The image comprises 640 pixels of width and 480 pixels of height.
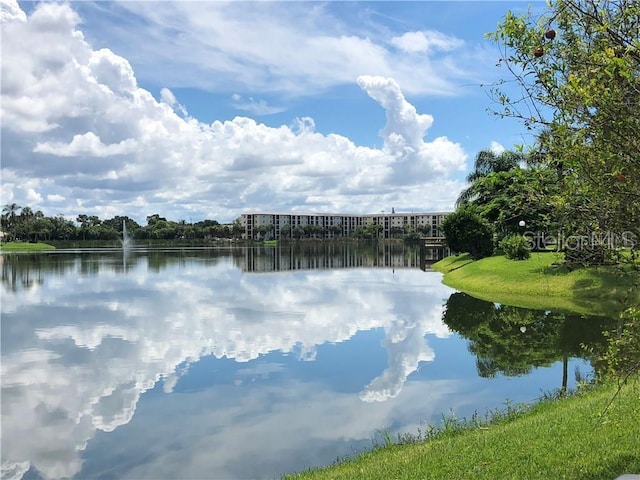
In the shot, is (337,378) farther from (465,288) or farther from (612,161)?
(465,288)

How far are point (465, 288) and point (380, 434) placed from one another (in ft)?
98.9

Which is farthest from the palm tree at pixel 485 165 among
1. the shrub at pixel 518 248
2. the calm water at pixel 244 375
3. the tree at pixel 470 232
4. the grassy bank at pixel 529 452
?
the grassy bank at pixel 529 452

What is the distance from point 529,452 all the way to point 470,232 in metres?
43.6

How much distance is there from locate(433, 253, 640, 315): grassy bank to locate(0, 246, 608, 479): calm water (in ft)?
8.40

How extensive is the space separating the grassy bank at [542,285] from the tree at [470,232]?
4.77 metres

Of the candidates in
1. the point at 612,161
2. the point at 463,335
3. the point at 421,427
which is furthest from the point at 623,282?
the point at 612,161

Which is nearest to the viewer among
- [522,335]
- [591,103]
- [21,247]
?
[591,103]

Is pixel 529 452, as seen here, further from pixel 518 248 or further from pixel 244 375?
pixel 518 248

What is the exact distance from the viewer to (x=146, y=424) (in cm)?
1307

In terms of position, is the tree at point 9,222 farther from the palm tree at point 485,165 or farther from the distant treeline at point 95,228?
the palm tree at point 485,165

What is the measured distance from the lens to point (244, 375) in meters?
17.5

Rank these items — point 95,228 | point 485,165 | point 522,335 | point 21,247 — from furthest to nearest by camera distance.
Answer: point 95,228, point 21,247, point 485,165, point 522,335

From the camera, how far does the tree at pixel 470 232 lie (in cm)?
4988

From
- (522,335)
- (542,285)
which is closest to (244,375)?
Answer: (522,335)
